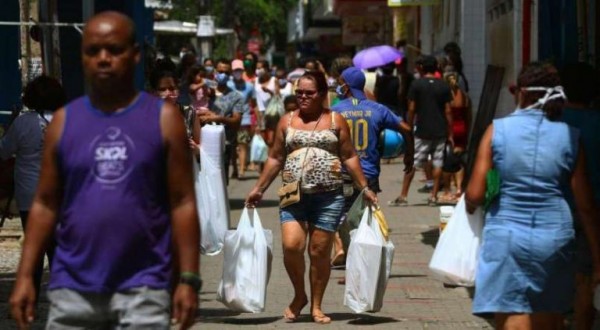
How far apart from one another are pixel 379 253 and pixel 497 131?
10.8ft

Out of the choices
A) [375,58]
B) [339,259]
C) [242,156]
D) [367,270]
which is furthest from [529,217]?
[242,156]

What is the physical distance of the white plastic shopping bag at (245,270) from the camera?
9.71m

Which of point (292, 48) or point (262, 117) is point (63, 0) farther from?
point (292, 48)

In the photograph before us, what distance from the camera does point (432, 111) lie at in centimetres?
1766

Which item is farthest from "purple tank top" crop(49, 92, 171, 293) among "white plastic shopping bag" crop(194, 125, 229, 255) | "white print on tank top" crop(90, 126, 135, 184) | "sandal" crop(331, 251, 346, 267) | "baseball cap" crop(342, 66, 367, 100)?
"sandal" crop(331, 251, 346, 267)

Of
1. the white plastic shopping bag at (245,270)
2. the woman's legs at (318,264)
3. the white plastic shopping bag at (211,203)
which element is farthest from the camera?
the white plastic shopping bag at (211,203)

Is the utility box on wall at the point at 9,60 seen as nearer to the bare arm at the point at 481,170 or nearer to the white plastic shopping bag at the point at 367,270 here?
the white plastic shopping bag at the point at 367,270

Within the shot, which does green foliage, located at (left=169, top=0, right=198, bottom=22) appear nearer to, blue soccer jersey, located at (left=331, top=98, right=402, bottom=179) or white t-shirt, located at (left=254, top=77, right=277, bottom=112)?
white t-shirt, located at (left=254, top=77, right=277, bottom=112)

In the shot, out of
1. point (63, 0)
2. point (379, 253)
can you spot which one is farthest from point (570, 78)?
point (63, 0)

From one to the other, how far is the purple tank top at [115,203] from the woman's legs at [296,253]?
464 cm

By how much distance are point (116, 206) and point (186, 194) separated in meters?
0.27

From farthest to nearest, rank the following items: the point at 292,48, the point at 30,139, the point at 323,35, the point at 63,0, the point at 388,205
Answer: the point at 292,48
the point at 323,35
the point at 388,205
the point at 63,0
the point at 30,139

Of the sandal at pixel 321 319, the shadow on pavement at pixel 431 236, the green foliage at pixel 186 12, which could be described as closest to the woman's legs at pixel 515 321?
the sandal at pixel 321 319

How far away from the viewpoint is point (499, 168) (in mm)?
6656
